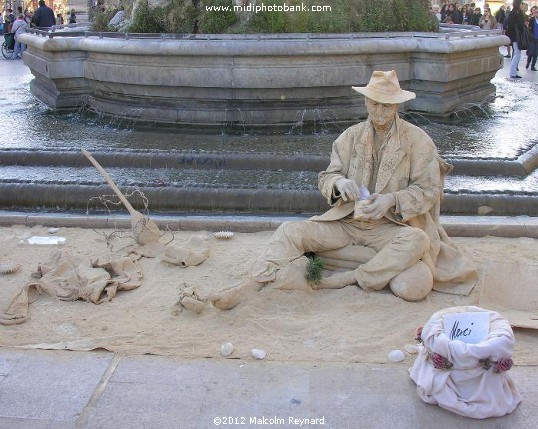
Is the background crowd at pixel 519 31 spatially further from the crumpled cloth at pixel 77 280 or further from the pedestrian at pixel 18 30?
the crumpled cloth at pixel 77 280

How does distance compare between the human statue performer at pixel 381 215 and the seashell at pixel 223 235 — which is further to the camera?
the seashell at pixel 223 235

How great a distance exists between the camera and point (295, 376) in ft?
14.6

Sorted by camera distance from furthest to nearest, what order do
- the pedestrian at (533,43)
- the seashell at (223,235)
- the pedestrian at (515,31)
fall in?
1. the pedestrian at (533,43)
2. the pedestrian at (515,31)
3. the seashell at (223,235)

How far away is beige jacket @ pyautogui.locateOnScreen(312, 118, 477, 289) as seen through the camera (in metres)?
5.50

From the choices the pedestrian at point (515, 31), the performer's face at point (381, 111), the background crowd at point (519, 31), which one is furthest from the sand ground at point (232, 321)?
the pedestrian at point (515, 31)

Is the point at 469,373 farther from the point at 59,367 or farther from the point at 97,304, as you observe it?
the point at 97,304

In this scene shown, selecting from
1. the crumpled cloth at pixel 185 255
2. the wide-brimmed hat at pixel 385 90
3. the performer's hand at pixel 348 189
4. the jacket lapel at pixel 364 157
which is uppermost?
the wide-brimmed hat at pixel 385 90

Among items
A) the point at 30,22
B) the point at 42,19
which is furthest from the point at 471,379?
the point at 30,22

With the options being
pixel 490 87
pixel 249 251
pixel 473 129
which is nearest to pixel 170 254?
pixel 249 251

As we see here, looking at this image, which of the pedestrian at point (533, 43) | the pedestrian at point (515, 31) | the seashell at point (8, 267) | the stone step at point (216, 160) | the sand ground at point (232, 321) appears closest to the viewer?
the sand ground at point (232, 321)

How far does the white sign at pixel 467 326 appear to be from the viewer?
13.9 ft

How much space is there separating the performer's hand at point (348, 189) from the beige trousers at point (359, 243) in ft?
0.86

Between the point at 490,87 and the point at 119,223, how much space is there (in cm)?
776

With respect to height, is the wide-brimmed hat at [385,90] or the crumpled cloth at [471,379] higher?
the wide-brimmed hat at [385,90]
